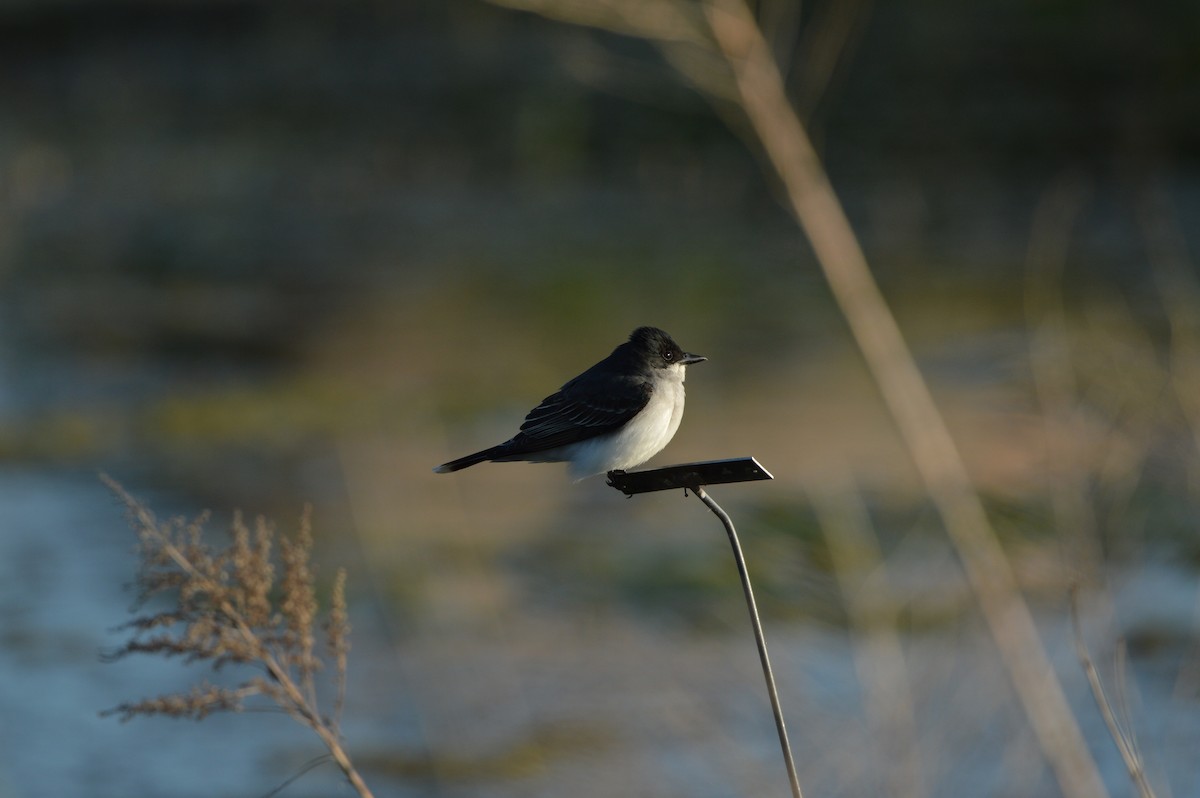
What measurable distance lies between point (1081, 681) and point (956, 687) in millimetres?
1422

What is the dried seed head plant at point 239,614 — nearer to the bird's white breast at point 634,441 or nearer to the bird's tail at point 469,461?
the bird's tail at point 469,461

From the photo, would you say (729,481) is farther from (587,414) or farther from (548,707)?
(548,707)

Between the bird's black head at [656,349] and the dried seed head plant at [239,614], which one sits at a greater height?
the bird's black head at [656,349]

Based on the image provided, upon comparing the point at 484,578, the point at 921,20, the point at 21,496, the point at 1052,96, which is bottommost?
the point at 484,578

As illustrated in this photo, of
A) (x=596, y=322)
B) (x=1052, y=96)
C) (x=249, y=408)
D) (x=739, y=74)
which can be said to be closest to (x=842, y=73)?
(x=1052, y=96)

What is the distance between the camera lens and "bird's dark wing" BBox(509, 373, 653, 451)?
12.7 ft

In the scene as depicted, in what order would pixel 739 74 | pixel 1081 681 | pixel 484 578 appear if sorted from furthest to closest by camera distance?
pixel 484 578 < pixel 1081 681 < pixel 739 74

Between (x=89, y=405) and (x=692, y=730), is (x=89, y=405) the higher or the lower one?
the higher one

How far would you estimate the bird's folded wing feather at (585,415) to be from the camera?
3859 millimetres

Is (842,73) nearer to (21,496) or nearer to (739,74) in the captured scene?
(21,496)

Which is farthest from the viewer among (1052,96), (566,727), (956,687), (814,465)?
(1052,96)

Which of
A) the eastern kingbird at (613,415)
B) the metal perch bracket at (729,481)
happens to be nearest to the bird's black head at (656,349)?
the eastern kingbird at (613,415)

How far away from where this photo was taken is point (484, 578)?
12344 millimetres

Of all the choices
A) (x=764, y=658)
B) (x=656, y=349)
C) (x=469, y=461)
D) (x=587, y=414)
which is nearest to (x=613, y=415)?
(x=587, y=414)
